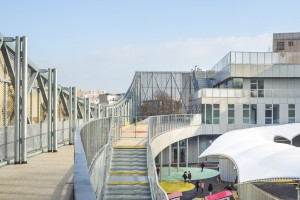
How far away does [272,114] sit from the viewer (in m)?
42.2

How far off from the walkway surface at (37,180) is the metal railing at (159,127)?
240cm

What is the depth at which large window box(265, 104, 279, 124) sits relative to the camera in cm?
4219

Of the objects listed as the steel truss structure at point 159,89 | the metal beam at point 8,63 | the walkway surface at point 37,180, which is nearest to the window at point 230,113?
the steel truss structure at point 159,89

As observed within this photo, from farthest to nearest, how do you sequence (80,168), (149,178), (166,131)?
(166,131) → (149,178) → (80,168)

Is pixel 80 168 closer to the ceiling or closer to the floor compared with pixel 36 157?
closer to the ceiling

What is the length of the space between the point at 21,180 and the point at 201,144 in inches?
1411

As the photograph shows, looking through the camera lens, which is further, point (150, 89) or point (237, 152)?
point (150, 89)

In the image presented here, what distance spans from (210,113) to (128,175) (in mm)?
29724

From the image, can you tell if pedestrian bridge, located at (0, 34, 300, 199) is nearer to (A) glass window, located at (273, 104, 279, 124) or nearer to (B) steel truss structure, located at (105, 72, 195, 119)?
(A) glass window, located at (273, 104, 279, 124)

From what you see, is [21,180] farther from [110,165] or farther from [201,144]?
[201,144]

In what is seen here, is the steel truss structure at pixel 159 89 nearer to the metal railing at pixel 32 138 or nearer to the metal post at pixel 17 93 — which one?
the metal railing at pixel 32 138

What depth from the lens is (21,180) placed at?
26.8 ft

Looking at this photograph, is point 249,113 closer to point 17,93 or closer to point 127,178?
point 127,178

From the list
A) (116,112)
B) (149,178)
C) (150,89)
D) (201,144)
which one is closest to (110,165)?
(149,178)
